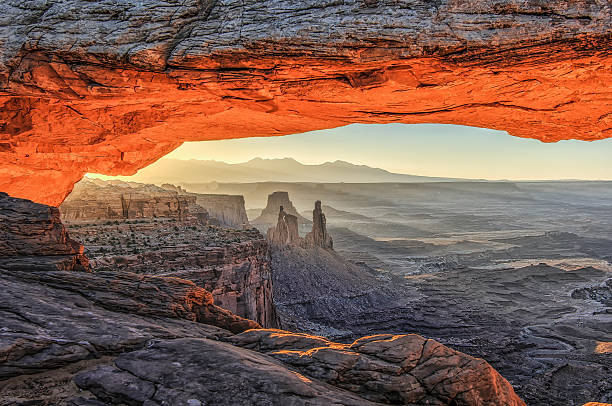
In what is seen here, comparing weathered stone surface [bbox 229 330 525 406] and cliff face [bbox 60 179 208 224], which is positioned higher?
cliff face [bbox 60 179 208 224]

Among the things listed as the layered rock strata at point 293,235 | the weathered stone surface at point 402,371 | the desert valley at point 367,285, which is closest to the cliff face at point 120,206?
the desert valley at point 367,285

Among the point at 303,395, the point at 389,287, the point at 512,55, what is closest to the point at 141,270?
the point at 303,395

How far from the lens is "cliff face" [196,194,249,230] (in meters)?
83.5

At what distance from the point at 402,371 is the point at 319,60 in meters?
7.15

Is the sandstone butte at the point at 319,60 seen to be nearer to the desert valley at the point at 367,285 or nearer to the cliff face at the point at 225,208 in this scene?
the desert valley at the point at 367,285

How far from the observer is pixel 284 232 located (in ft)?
179

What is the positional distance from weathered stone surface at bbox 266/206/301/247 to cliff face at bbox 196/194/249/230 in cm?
2898

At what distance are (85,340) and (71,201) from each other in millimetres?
37569

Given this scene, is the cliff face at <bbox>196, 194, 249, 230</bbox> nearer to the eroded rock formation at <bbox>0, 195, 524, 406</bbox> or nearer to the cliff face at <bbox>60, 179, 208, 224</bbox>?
the cliff face at <bbox>60, 179, 208, 224</bbox>

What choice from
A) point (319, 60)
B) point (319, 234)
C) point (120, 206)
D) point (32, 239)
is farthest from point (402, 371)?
point (319, 234)

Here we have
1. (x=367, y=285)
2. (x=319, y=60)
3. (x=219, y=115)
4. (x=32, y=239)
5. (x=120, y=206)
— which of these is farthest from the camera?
(x=367, y=285)

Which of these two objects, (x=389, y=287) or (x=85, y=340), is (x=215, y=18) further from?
(x=389, y=287)

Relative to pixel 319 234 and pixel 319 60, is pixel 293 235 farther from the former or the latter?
pixel 319 60

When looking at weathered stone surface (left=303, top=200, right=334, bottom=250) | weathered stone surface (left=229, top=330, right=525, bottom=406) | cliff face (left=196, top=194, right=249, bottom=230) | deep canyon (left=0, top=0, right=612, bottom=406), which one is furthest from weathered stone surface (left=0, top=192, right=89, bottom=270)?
cliff face (left=196, top=194, right=249, bottom=230)
